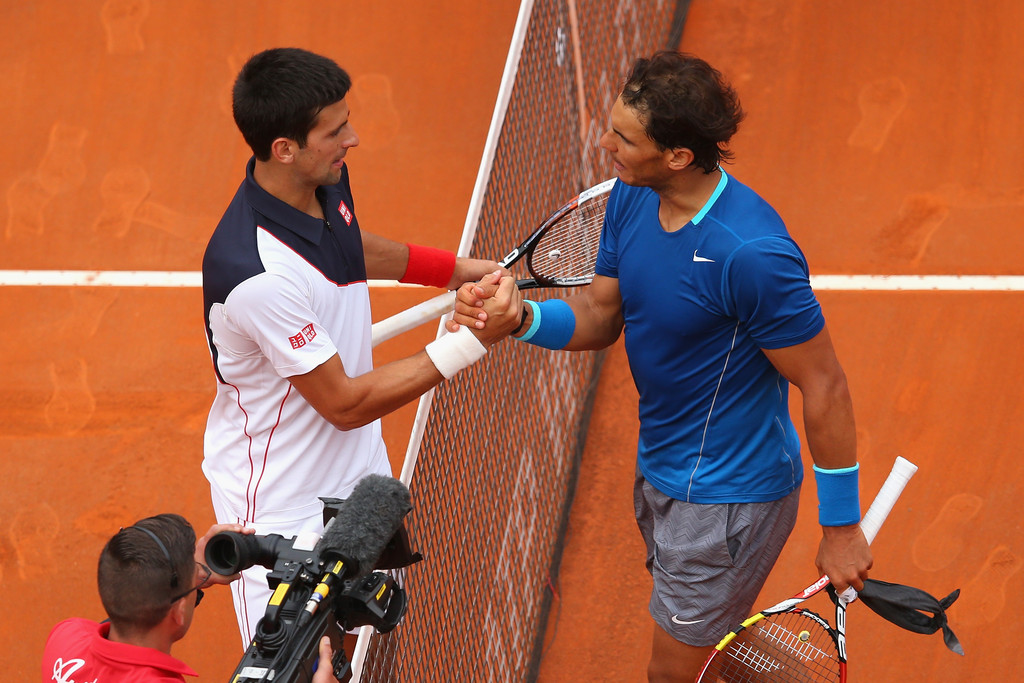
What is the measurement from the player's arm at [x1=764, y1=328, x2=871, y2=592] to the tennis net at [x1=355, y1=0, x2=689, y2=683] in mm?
978

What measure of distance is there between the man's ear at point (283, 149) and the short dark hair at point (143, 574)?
986 mm

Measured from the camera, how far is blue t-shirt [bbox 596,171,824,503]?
2.51 metres

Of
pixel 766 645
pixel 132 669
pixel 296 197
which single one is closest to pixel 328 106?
pixel 296 197

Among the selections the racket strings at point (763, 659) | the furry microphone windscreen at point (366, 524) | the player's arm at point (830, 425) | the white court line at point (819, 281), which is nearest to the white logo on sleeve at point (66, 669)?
the furry microphone windscreen at point (366, 524)

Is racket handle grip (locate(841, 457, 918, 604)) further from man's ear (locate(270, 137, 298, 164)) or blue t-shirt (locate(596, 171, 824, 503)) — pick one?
man's ear (locate(270, 137, 298, 164))

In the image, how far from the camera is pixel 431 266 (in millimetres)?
3396

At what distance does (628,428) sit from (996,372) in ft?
5.64

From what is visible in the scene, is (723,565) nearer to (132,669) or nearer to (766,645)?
(766,645)

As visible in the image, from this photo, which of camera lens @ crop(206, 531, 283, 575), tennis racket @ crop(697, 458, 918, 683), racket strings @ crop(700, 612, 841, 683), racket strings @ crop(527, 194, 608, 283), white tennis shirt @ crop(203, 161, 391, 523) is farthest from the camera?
racket strings @ crop(527, 194, 608, 283)

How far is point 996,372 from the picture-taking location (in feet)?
15.5

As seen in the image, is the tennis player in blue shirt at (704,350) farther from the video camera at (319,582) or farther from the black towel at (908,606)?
the video camera at (319,582)

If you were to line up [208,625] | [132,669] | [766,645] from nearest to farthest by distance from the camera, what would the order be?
[132,669]
[766,645]
[208,625]

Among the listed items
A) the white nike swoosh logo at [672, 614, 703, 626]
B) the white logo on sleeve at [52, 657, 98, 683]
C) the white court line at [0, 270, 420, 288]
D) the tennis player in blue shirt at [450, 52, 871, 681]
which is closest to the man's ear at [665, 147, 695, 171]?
the tennis player in blue shirt at [450, 52, 871, 681]

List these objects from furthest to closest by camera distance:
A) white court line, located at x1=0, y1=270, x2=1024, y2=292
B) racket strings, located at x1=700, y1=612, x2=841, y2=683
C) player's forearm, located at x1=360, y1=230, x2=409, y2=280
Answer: white court line, located at x1=0, y1=270, x2=1024, y2=292, player's forearm, located at x1=360, y1=230, x2=409, y2=280, racket strings, located at x1=700, y1=612, x2=841, y2=683
